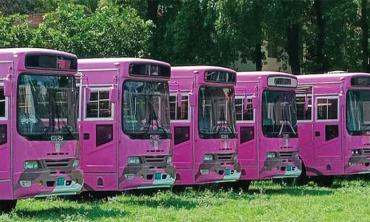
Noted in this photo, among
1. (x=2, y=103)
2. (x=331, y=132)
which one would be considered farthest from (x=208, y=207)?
(x=331, y=132)

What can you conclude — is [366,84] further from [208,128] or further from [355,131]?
[208,128]

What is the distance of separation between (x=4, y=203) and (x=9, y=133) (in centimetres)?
145

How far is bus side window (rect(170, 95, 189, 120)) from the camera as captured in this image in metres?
18.4

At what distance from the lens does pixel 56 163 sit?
553 inches

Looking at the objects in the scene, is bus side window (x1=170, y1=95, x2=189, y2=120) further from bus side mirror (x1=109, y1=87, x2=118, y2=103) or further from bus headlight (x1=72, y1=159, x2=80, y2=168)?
bus headlight (x1=72, y1=159, x2=80, y2=168)

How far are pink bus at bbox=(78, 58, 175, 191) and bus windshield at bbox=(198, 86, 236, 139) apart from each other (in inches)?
70.2

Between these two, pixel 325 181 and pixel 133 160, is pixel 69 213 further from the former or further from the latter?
A: pixel 325 181

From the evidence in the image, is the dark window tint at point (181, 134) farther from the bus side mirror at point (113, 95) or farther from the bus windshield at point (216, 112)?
the bus side mirror at point (113, 95)

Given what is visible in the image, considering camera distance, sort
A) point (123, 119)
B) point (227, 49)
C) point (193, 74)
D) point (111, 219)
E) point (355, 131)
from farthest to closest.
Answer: point (227, 49), point (355, 131), point (193, 74), point (123, 119), point (111, 219)

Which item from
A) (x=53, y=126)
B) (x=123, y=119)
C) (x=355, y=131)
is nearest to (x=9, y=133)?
(x=53, y=126)

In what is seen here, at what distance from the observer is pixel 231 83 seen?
18.9 m

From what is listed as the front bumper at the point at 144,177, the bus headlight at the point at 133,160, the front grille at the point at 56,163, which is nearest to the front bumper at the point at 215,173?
the front bumper at the point at 144,177

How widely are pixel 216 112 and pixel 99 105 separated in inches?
132

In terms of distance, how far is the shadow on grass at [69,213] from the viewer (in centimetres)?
1371
